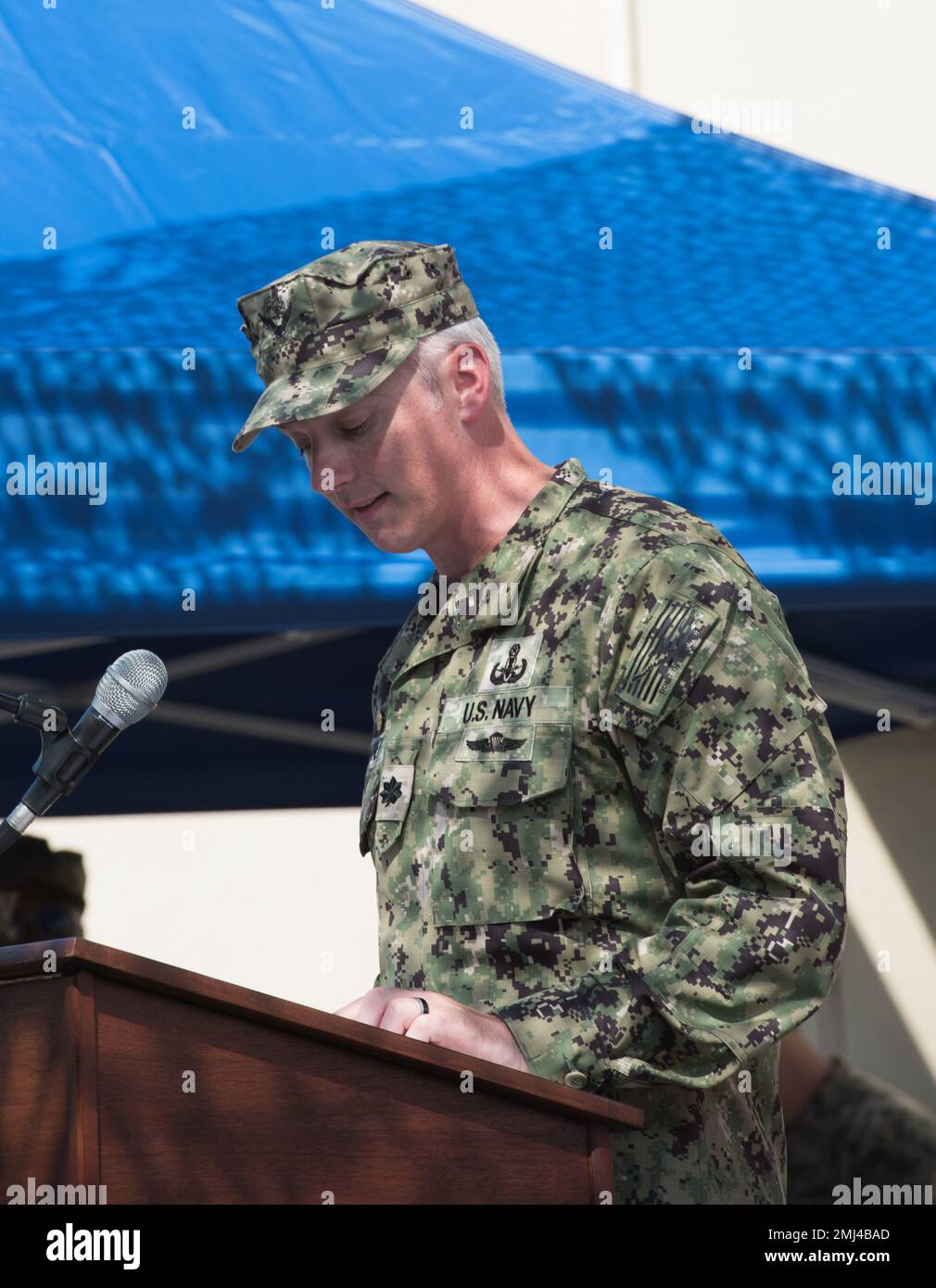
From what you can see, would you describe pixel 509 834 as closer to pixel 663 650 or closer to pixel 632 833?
pixel 632 833

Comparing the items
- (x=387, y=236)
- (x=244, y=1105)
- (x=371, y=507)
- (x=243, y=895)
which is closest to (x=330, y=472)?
(x=371, y=507)

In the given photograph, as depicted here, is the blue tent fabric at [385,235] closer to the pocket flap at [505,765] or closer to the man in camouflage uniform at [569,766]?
the man in camouflage uniform at [569,766]

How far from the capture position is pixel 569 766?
159 centimetres

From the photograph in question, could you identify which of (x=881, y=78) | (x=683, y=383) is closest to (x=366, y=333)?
(x=683, y=383)

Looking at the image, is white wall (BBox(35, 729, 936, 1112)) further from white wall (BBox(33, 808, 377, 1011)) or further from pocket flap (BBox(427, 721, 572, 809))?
pocket flap (BBox(427, 721, 572, 809))

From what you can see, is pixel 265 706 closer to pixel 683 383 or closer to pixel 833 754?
pixel 683 383

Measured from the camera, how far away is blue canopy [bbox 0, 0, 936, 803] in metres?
2.38

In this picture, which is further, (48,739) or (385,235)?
(385,235)

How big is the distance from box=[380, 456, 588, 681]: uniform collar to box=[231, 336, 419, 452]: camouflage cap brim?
0.22 meters

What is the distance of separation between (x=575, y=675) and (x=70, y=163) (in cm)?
161

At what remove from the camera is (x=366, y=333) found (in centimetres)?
178

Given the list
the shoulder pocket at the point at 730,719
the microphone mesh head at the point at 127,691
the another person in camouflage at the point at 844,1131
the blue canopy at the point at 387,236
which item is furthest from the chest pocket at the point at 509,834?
the another person in camouflage at the point at 844,1131

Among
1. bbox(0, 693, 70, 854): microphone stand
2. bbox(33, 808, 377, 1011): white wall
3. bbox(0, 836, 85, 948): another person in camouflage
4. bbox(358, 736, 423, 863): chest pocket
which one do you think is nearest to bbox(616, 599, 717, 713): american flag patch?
bbox(358, 736, 423, 863): chest pocket

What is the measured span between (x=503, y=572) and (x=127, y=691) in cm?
50
